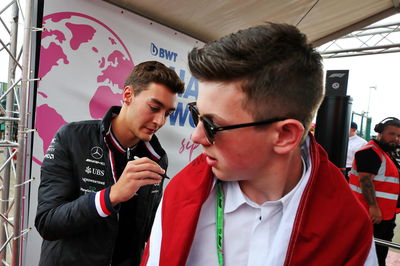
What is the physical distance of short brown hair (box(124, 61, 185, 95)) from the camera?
5.16 feet

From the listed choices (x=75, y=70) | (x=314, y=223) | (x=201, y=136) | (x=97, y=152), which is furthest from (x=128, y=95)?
(x=314, y=223)

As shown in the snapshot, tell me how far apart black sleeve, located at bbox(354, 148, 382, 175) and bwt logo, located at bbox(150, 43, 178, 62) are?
2380 mm

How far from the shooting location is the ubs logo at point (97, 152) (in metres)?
1.36

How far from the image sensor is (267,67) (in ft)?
2.49

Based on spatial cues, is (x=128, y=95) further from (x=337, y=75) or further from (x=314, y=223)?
(x=337, y=75)

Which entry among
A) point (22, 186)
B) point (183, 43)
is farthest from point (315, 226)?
point (183, 43)

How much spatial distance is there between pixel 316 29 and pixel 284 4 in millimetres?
845

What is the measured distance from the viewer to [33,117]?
1958mm

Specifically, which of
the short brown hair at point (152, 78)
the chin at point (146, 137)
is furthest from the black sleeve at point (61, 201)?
the short brown hair at point (152, 78)

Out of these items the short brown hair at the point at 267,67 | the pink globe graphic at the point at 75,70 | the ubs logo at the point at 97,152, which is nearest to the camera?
the short brown hair at the point at 267,67

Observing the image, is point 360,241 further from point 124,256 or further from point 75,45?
point 75,45

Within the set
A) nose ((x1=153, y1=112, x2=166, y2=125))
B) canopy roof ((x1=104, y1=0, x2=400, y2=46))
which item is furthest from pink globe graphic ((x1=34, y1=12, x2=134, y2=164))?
nose ((x1=153, y1=112, x2=166, y2=125))

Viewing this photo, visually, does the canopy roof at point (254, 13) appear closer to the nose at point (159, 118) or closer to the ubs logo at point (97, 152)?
the nose at point (159, 118)

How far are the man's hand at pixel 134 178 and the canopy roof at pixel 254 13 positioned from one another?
1.80m
